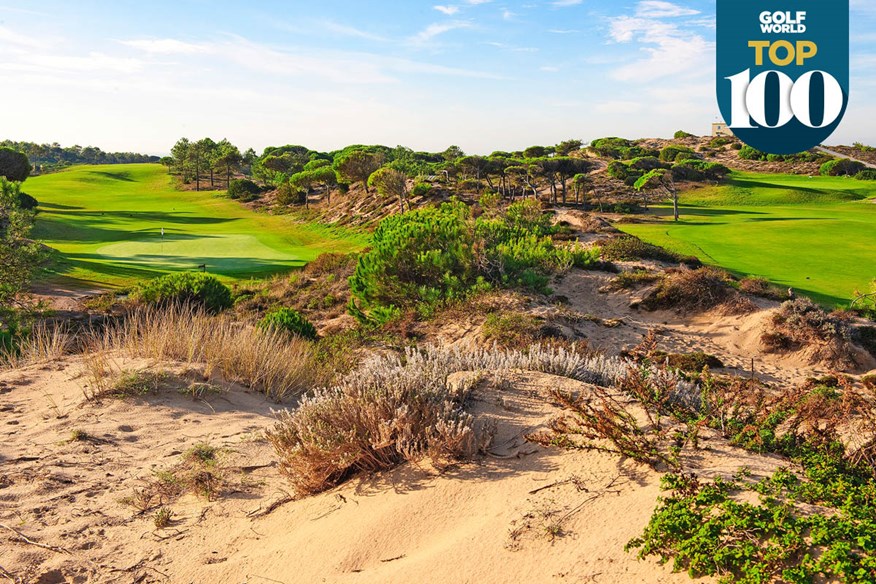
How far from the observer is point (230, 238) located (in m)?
36.6

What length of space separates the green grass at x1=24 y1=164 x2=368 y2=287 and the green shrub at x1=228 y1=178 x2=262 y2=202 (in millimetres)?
1574

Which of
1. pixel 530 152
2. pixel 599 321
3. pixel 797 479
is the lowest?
pixel 599 321

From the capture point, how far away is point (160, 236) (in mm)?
39500

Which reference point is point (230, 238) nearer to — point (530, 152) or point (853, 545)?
point (853, 545)

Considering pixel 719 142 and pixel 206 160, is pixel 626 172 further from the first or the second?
pixel 206 160

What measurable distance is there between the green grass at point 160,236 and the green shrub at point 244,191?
1574 millimetres

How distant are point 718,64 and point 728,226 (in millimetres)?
7947

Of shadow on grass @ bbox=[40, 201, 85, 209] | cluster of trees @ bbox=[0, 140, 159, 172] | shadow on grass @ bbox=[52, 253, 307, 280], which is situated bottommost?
shadow on grass @ bbox=[52, 253, 307, 280]

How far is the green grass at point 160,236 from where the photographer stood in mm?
27859

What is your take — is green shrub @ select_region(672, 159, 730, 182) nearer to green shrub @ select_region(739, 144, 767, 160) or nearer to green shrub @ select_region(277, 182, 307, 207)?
green shrub @ select_region(739, 144, 767, 160)

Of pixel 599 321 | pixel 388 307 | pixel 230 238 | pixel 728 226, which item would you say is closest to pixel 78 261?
pixel 230 238

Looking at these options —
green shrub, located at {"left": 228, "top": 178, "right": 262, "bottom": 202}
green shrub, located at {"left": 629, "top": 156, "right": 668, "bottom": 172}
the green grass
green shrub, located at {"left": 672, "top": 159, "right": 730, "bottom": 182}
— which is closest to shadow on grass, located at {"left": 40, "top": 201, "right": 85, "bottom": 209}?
the green grass

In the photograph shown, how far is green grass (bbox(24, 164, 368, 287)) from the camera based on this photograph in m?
27.9

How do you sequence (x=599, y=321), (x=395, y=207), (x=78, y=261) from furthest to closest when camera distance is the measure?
1. (x=395, y=207)
2. (x=78, y=261)
3. (x=599, y=321)
